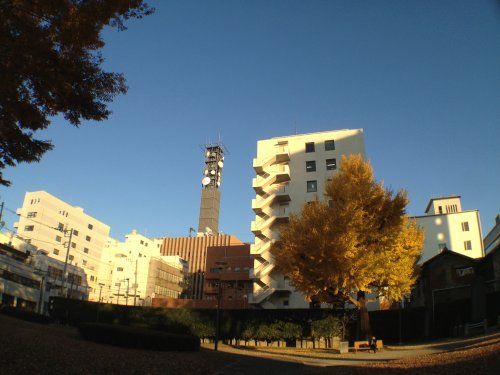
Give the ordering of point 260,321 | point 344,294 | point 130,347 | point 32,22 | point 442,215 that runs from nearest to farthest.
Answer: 1. point 32,22
2. point 130,347
3. point 344,294
4. point 260,321
5. point 442,215

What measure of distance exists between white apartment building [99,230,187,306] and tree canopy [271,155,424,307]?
225 ft

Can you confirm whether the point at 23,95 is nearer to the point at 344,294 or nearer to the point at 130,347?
the point at 130,347

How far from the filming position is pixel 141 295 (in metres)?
94.4

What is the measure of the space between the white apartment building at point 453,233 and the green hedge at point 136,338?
148 feet

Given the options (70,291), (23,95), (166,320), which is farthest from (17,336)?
(70,291)

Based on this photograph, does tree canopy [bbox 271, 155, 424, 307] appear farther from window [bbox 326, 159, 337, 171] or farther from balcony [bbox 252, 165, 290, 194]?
balcony [bbox 252, 165, 290, 194]

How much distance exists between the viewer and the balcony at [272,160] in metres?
51.5

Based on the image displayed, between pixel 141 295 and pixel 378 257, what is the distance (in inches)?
3186

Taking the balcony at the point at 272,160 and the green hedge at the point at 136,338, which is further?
the balcony at the point at 272,160

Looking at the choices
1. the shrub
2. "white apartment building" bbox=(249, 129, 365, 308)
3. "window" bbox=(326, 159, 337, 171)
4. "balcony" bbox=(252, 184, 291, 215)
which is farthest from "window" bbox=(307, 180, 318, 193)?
the shrub

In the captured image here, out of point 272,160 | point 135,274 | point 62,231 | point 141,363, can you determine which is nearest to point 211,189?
point 135,274

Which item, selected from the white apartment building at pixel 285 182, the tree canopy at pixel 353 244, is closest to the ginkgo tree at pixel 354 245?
the tree canopy at pixel 353 244

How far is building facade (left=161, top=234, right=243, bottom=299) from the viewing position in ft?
366

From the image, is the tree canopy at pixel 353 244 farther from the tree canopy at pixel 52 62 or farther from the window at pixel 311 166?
the window at pixel 311 166
